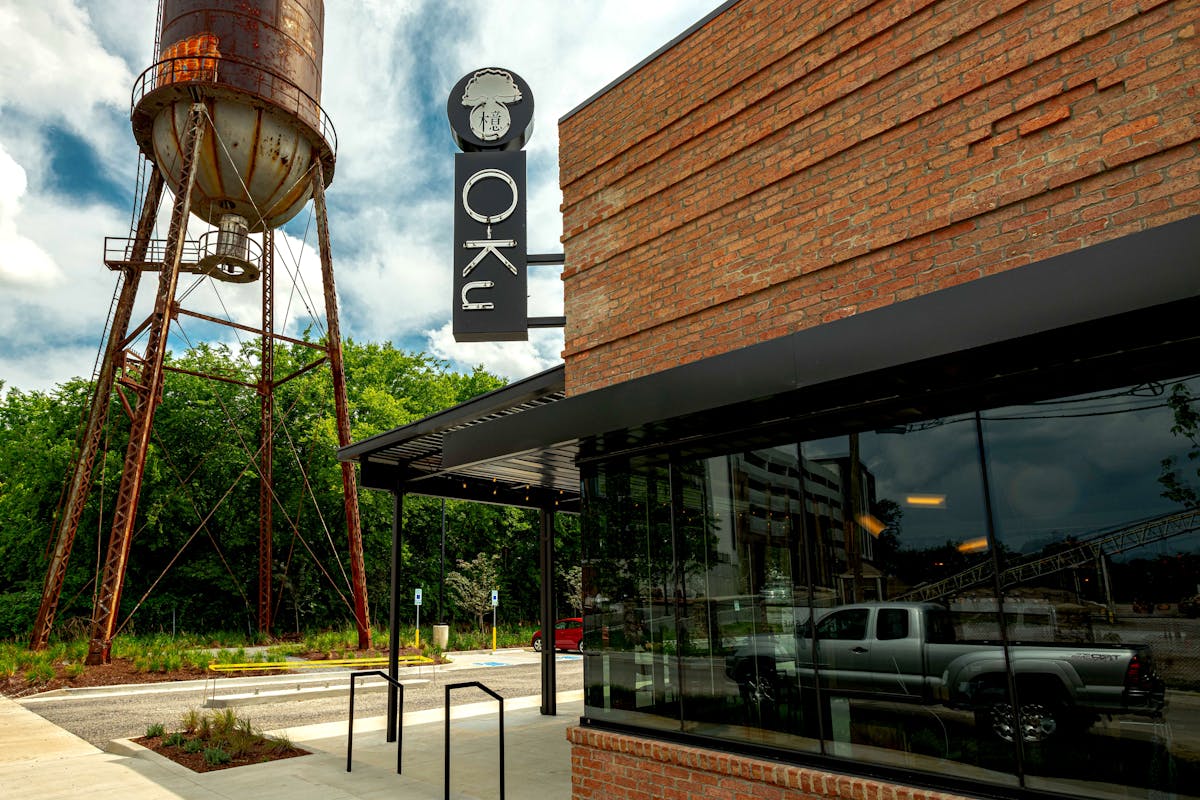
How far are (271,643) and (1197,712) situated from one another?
27766mm

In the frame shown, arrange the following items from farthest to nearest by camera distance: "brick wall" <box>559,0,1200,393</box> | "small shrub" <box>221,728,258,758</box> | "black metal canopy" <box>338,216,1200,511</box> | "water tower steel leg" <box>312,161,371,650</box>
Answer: "water tower steel leg" <box>312,161,371,650</box> < "small shrub" <box>221,728,258,758</box> < "brick wall" <box>559,0,1200,393</box> < "black metal canopy" <box>338,216,1200,511</box>

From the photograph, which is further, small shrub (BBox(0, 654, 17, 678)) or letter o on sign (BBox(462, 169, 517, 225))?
small shrub (BBox(0, 654, 17, 678))

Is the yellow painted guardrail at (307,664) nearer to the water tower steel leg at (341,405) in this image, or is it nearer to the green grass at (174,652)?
Answer: the green grass at (174,652)

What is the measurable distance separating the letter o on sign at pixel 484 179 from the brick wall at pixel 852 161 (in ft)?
4.30

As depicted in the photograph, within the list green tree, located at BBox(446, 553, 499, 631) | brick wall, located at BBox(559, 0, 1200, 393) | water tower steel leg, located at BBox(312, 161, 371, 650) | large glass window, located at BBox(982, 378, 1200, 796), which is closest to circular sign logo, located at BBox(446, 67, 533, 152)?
brick wall, located at BBox(559, 0, 1200, 393)

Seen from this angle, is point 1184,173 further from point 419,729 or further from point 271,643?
point 271,643

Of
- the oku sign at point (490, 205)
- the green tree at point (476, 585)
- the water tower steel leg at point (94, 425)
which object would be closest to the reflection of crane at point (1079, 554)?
the oku sign at point (490, 205)

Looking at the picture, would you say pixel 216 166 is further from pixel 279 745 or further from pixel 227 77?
pixel 279 745

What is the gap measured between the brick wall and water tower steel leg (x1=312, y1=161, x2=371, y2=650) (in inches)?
621

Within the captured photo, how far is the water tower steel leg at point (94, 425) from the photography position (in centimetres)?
2080

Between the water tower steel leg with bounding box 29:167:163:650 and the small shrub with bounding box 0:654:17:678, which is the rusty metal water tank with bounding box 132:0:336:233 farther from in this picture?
the small shrub with bounding box 0:654:17:678

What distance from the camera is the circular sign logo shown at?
9594 millimetres

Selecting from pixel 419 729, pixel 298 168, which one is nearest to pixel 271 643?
pixel 298 168

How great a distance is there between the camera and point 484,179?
9.38 metres
